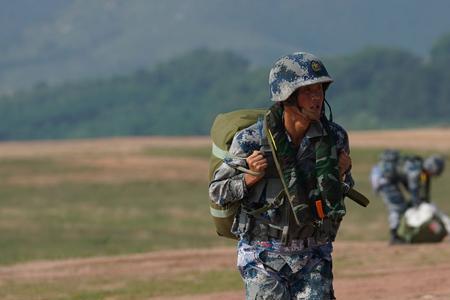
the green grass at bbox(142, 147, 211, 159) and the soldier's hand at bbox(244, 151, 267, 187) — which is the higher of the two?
the soldier's hand at bbox(244, 151, 267, 187)

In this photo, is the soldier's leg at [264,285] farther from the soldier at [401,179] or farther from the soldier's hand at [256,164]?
the soldier at [401,179]

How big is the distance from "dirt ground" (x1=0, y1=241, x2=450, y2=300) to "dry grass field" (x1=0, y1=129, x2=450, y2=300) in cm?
2

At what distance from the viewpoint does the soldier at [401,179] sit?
17922 millimetres

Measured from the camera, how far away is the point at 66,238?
27.5 metres

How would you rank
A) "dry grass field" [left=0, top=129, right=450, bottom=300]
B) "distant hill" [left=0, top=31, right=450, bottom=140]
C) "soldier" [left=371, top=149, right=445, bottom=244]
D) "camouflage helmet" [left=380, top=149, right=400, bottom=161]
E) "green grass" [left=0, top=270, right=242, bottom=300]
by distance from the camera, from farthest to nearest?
"distant hill" [left=0, top=31, right=450, bottom=140] → "camouflage helmet" [left=380, top=149, right=400, bottom=161] → "soldier" [left=371, top=149, right=445, bottom=244] → "dry grass field" [left=0, top=129, right=450, bottom=300] → "green grass" [left=0, top=270, right=242, bottom=300]

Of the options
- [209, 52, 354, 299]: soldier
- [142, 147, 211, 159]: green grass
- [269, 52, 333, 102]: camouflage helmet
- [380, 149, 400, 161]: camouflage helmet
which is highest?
[269, 52, 333, 102]: camouflage helmet

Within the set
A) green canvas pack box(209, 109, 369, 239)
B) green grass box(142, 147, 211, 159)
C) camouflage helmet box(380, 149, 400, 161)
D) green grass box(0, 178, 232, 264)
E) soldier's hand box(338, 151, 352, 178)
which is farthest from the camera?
green grass box(142, 147, 211, 159)

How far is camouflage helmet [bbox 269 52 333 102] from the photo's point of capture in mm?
6363

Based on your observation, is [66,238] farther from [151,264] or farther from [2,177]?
[2,177]

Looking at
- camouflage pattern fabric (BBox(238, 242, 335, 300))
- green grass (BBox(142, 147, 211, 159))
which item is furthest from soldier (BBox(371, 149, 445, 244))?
green grass (BBox(142, 147, 211, 159))

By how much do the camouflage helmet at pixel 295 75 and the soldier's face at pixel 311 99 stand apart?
0.05 meters

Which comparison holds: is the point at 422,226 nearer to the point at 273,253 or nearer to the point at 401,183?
the point at 401,183

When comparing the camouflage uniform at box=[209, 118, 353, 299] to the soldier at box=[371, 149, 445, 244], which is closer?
the camouflage uniform at box=[209, 118, 353, 299]

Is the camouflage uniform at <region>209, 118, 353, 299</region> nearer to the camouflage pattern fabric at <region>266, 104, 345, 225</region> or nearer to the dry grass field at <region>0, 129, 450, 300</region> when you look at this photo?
the camouflage pattern fabric at <region>266, 104, 345, 225</region>
